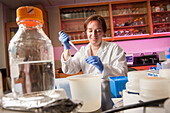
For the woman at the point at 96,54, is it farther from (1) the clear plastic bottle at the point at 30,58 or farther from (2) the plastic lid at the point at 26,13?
(2) the plastic lid at the point at 26,13

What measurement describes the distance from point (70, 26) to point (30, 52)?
119 inches

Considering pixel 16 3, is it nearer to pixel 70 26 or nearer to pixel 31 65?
pixel 70 26

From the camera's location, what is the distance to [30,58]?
0.46 metres

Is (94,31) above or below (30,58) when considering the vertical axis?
above

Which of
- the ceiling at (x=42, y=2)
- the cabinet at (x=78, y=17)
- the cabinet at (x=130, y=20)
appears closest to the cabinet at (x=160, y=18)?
the cabinet at (x=130, y=20)

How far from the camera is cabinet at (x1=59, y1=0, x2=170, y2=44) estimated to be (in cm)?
320

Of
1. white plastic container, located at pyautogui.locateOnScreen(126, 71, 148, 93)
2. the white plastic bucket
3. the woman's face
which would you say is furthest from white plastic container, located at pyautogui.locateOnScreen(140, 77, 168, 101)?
the woman's face

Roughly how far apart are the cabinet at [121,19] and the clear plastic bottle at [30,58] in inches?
107

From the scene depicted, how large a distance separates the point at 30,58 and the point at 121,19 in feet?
11.0

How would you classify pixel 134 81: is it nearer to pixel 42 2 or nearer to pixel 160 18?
pixel 42 2

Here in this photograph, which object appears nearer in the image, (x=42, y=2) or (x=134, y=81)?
(x=134, y=81)

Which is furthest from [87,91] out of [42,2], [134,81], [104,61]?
[42,2]

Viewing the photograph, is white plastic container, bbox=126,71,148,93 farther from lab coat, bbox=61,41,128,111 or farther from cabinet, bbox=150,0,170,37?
cabinet, bbox=150,0,170,37

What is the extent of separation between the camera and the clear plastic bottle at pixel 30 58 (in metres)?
0.39
